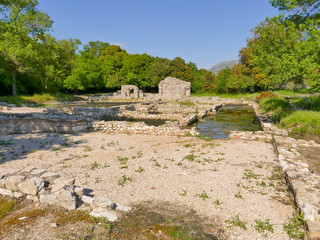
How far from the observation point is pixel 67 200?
450cm

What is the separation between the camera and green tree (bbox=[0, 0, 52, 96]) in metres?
32.5

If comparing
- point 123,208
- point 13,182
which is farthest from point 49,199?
point 123,208

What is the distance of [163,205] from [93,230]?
5.68ft

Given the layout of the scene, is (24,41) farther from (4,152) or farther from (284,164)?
(284,164)

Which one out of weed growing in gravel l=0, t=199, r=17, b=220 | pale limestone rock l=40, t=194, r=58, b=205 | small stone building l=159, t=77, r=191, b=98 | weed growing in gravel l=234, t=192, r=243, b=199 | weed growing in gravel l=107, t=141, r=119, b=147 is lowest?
weed growing in gravel l=107, t=141, r=119, b=147

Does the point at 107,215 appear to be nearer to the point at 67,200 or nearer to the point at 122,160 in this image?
the point at 67,200

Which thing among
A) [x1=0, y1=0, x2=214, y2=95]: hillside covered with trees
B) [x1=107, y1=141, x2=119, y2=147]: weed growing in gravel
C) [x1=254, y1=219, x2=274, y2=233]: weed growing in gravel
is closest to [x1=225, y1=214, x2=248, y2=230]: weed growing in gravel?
[x1=254, y1=219, x2=274, y2=233]: weed growing in gravel

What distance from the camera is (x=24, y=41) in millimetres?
36469

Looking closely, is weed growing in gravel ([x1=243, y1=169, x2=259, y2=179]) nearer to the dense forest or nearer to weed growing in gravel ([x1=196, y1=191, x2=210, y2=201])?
weed growing in gravel ([x1=196, y1=191, x2=210, y2=201])

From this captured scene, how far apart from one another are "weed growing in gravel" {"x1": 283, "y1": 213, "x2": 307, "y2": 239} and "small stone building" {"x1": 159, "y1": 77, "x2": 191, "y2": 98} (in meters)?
46.3

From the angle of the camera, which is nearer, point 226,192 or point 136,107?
point 226,192

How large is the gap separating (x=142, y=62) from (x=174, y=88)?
19773 mm

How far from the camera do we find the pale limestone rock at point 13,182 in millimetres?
5031

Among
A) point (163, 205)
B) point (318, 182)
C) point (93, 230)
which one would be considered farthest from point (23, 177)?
point (318, 182)
